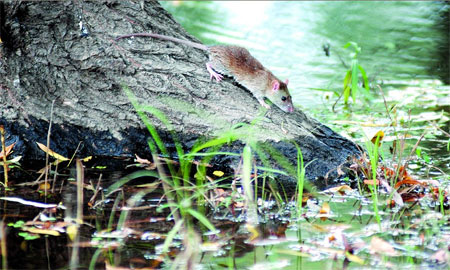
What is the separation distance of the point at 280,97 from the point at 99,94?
156 cm

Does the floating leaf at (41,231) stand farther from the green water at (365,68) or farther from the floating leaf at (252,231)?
the floating leaf at (252,231)

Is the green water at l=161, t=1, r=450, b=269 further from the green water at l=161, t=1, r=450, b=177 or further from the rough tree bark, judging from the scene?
the rough tree bark

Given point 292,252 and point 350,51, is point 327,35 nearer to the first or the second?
point 350,51

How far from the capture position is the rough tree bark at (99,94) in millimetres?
4676

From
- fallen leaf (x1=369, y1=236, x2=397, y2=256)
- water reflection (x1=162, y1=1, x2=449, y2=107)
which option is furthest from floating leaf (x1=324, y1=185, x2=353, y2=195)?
water reflection (x1=162, y1=1, x2=449, y2=107)

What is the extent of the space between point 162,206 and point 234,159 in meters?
1.10


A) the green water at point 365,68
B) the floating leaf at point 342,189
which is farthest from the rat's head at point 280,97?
the floating leaf at point 342,189

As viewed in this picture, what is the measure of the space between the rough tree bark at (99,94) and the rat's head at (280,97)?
27 cm

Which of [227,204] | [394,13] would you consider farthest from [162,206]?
[394,13]

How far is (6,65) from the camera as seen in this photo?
471 cm

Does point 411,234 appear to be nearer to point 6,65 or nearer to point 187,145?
point 187,145

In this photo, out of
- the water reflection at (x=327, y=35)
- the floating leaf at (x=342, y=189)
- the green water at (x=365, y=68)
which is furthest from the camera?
the water reflection at (x=327, y=35)

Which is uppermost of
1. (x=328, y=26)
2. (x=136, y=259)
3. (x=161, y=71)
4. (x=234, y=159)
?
(x=328, y=26)

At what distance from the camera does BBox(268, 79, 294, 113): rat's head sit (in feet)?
17.1
